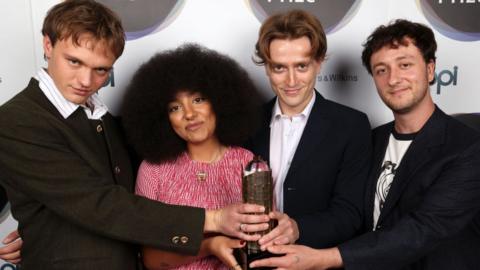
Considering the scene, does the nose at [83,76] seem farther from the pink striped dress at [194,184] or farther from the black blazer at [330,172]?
the black blazer at [330,172]

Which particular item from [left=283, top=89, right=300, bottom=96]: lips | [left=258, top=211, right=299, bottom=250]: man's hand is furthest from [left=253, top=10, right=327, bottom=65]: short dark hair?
[left=258, top=211, right=299, bottom=250]: man's hand

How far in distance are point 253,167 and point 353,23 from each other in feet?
3.67

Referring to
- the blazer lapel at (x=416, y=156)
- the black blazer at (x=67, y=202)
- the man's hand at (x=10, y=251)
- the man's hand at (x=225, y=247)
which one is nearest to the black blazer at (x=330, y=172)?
the blazer lapel at (x=416, y=156)

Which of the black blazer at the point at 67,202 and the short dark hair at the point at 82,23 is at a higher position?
the short dark hair at the point at 82,23

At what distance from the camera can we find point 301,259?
130 centimetres

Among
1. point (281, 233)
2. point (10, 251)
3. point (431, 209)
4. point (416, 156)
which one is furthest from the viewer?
point (10, 251)

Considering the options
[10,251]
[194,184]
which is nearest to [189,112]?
[194,184]

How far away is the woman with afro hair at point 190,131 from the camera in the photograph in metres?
1.36

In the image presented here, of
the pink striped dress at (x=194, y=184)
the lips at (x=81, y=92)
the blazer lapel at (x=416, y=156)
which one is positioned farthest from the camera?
the blazer lapel at (x=416, y=156)

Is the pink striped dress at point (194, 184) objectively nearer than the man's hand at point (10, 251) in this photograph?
Yes

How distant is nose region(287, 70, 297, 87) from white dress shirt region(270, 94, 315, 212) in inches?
4.7

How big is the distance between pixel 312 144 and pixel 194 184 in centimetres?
42

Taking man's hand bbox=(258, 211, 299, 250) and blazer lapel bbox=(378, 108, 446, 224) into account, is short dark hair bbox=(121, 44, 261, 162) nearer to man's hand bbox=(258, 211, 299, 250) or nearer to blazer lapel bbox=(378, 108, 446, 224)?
man's hand bbox=(258, 211, 299, 250)

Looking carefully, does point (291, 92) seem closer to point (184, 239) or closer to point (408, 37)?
point (408, 37)
